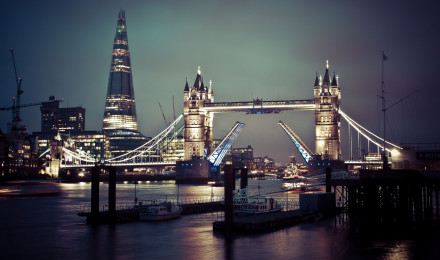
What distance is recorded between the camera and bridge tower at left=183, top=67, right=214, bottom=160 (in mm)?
142625

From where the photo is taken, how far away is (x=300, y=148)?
5241 inches

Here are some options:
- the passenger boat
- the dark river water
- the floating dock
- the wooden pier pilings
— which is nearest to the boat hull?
the floating dock

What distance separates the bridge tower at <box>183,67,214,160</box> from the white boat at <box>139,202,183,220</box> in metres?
80.7

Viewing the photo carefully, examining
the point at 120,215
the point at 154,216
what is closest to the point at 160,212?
the point at 154,216

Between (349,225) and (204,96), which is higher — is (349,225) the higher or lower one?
the lower one

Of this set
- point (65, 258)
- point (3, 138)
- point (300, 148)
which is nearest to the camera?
point (65, 258)

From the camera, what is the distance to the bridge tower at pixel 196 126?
468ft

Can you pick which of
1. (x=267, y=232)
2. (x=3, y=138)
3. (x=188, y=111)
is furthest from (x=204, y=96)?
(x=267, y=232)

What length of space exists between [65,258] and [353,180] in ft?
83.9

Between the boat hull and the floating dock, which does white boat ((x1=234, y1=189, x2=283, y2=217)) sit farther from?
the boat hull

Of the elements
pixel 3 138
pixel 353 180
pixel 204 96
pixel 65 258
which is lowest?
Result: pixel 65 258

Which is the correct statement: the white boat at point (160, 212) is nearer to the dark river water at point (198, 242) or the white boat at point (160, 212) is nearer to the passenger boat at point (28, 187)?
the dark river water at point (198, 242)

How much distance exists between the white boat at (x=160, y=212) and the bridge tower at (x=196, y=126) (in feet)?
265

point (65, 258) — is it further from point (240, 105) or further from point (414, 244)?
point (240, 105)
